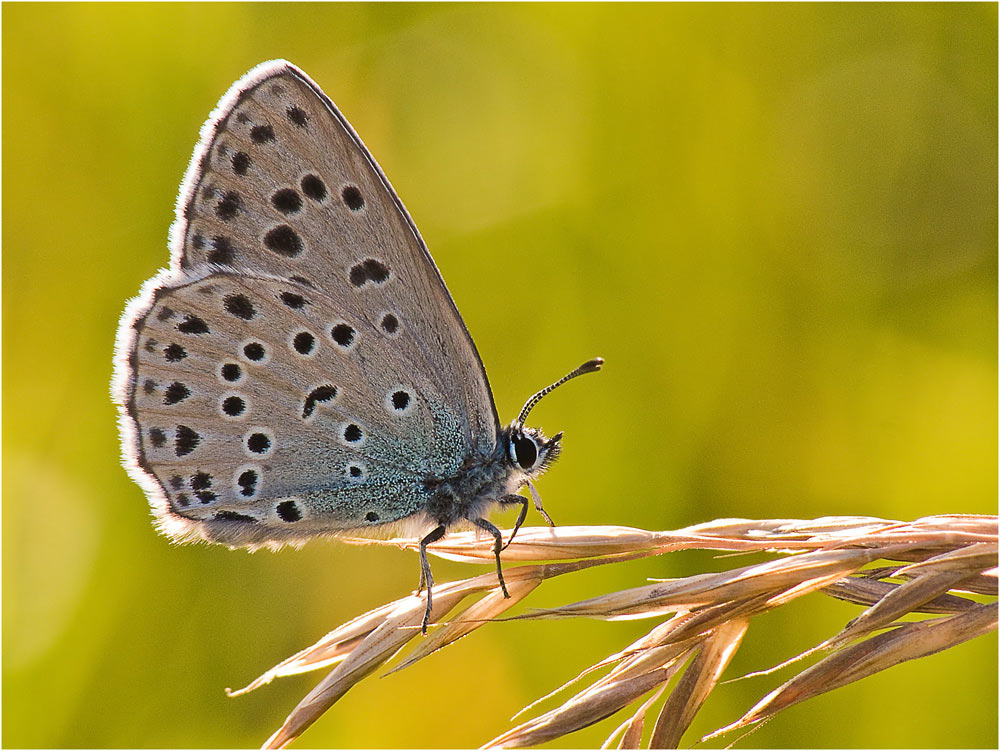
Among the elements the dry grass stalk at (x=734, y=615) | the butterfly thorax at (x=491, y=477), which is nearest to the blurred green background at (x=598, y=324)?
the butterfly thorax at (x=491, y=477)

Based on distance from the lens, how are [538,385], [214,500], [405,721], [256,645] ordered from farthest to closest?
[538,385]
[405,721]
[256,645]
[214,500]

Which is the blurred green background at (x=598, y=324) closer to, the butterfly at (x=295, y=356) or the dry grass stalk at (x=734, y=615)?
the butterfly at (x=295, y=356)

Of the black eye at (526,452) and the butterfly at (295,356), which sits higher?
the butterfly at (295,356)

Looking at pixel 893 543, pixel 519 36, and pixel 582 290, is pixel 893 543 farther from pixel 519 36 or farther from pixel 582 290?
pixel 519 36

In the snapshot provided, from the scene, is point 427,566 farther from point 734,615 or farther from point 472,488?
point 734,615

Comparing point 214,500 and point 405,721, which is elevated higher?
point 214,500

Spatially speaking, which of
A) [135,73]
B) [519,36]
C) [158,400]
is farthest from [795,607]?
[135,73]

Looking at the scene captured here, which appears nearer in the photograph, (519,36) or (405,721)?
(405,721)
